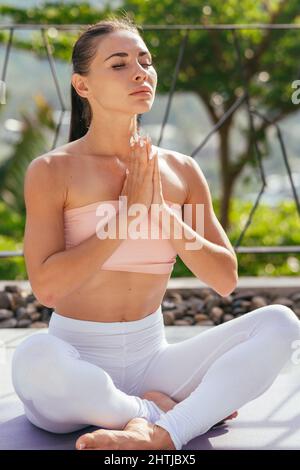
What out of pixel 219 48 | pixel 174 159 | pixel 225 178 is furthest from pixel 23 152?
pixel 174 159

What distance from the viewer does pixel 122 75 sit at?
2398mm

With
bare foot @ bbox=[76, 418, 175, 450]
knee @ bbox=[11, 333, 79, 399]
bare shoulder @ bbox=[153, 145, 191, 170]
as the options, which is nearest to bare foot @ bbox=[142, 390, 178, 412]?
bare foot @ bbox=[76, 418, 175, 450]

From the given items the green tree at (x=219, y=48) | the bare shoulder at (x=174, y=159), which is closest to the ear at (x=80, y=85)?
the bare shoulder at (x=174, y=159)

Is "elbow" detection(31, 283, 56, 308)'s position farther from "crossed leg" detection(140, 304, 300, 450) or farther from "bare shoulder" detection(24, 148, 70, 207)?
"crossed leg" detection(140, 304, 300, 450)

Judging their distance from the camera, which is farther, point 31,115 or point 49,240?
point 31,115

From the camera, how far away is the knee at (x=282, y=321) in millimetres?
2412

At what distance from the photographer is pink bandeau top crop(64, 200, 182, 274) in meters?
2.42

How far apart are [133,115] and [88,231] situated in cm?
33

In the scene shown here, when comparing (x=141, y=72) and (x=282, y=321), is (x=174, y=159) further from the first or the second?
(x=282, y=321)

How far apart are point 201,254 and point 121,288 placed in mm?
225

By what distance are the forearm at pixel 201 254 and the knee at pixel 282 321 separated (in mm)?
129

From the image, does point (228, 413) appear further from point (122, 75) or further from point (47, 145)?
point (47, 145)

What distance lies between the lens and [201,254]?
2414 mm
